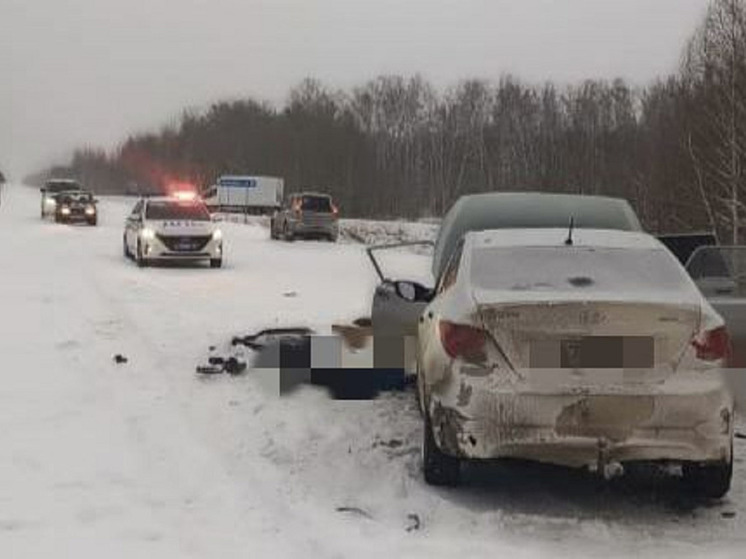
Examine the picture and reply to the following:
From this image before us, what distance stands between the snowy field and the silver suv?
99.2 feet

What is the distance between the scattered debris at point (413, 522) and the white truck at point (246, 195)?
77179mm

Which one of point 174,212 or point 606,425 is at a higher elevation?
point 174,212

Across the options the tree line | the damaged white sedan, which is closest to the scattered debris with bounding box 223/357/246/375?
the damaged white sedan

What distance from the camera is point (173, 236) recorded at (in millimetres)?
25797

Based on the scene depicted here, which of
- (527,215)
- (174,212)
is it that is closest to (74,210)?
(174,212)

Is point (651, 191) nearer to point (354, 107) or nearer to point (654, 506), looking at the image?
point (654, 506)

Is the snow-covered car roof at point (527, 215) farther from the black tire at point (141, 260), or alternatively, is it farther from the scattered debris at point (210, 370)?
the black tire at point (141, 260)

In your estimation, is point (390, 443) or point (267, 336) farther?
point (267, 336)

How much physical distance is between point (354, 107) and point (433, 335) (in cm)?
13098

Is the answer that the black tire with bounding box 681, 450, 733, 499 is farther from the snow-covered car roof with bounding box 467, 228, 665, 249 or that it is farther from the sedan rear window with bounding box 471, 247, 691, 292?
the snow-covered car roof with bounding box 467, 228, 665, 249

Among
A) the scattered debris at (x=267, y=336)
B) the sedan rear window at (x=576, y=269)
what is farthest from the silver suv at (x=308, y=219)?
the sedan rear window at (x=576, y=269)

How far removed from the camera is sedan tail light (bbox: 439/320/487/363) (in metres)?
6.39

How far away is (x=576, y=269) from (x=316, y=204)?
120 ft

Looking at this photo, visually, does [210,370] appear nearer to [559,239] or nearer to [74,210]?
[559,239]
